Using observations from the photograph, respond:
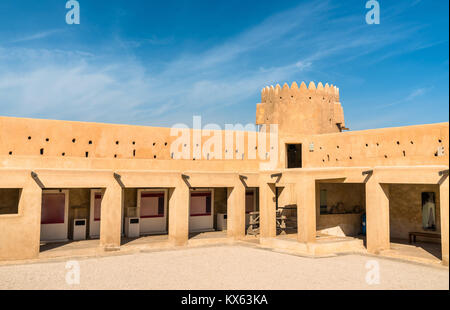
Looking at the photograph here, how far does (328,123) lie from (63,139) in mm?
17462

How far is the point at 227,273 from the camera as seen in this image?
37.8 feet

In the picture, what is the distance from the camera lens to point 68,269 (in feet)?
39.5

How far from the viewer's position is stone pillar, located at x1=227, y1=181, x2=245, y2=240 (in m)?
17.7

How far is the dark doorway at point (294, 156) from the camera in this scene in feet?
77.3

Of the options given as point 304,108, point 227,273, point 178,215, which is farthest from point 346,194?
point 227,273

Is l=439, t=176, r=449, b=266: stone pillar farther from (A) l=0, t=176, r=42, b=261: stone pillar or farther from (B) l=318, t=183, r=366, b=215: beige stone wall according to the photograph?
(A) l=0, t=176, r=42, b=261: stone pillar

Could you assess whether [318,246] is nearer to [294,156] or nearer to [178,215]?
[178,215]

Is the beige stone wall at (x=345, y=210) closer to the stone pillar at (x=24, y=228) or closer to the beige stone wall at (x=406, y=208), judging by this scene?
the beige stone wall at (x=406, y=208)

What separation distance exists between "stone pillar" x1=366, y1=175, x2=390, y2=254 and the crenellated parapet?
35.8 ft

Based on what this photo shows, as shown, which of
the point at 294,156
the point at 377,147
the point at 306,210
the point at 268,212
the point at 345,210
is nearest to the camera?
the point at 306,210

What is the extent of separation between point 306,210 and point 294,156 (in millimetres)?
9637

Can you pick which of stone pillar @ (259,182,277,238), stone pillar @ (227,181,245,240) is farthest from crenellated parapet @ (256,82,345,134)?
stone pillar @ (259,182,277,238)
